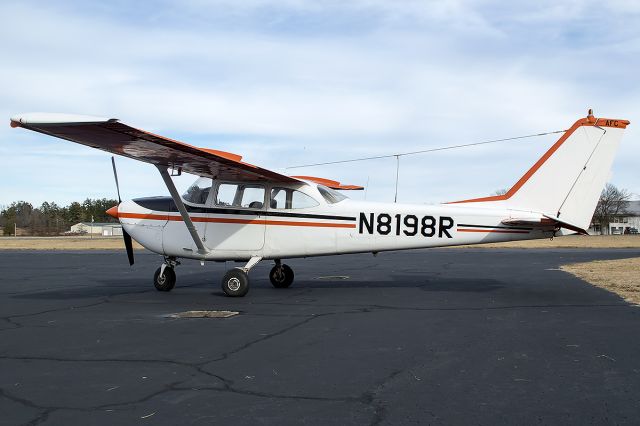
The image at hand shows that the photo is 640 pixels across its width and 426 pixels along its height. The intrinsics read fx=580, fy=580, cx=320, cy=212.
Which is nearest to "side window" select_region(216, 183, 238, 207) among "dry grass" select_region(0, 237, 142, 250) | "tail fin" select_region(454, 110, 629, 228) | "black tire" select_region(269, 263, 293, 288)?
"black tire" select_region(269, 263, 293, 288)

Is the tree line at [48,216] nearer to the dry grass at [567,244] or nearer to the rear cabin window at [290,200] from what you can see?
the dry grass at [567,244]

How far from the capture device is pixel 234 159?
1171 cm

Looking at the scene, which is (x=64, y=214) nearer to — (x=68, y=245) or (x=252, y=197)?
Answer: (x=68, y=245)

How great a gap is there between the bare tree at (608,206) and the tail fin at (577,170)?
415ft

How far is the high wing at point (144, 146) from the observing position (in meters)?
8.93

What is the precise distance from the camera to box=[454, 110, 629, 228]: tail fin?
12.1m

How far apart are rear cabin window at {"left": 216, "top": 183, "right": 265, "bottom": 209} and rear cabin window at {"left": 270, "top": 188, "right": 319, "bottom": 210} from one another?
0.30m

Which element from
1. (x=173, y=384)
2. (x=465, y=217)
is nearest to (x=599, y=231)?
(x=465, y=217)

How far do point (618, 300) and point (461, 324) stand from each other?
4532mm

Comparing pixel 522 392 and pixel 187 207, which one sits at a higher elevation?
pixel 187 207

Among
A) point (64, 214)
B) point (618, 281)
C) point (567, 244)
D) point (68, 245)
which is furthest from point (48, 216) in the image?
point (618, 281)

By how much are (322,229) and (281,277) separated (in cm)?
221

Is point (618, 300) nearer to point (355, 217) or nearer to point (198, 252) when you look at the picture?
point (355, 217)

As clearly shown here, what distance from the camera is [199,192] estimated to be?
1358 centimetres
